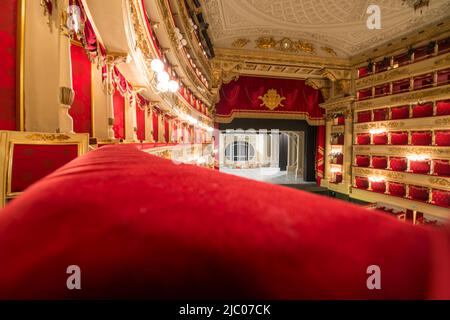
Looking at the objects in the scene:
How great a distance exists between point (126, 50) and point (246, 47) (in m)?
7.38

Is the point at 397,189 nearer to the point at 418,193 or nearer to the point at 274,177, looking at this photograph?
the point at 418,193

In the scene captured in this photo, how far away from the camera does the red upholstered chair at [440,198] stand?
706 centimetres

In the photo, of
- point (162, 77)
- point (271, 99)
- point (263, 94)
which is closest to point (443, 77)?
point (271, 99)

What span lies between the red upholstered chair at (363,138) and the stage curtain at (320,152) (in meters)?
2.35

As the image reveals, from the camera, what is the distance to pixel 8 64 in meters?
1.84

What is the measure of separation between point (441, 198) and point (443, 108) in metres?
3.00

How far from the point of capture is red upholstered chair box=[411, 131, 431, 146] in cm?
772

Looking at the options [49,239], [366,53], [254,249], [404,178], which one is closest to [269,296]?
[254,249]

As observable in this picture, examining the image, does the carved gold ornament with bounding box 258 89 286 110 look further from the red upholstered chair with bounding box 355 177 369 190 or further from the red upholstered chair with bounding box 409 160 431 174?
the red upholstered chair with bounding box 409 160 431 174

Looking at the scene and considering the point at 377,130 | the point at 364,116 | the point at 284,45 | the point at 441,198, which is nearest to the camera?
the point at 441,198

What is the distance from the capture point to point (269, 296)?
0.28 meters

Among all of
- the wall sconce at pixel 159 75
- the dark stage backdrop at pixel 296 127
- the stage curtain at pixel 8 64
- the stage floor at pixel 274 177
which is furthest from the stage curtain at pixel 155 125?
the stage floor at pixel 274 177

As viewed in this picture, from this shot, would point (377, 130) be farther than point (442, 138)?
Yes

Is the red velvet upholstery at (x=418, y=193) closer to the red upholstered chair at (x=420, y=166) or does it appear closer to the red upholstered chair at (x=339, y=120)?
the red upholstered chair at (x=420, y=166)
